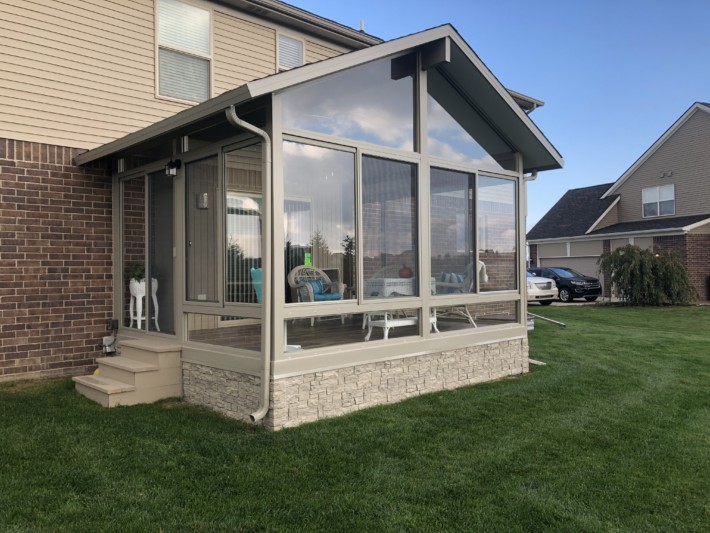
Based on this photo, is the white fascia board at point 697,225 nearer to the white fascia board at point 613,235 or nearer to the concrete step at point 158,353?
the white fascia board at point 613,235

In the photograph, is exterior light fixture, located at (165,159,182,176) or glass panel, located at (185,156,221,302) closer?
glass panel, located at (185,156,221,302)

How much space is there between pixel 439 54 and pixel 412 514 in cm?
483

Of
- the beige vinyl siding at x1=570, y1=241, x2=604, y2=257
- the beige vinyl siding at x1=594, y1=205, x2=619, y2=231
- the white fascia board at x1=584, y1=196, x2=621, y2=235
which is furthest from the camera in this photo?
the beige vinyl siding at x1=594, y1=205, x2=619, y2=231

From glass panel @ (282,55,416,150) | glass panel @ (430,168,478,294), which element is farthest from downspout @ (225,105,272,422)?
glass panel @ (430,168,478,294)

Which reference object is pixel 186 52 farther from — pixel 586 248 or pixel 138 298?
pixel 586 248

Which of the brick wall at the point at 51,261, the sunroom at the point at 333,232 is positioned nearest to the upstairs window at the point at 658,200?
the sunroom at the point at 333,232

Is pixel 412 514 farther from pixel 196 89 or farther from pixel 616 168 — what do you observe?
pixel 616 168

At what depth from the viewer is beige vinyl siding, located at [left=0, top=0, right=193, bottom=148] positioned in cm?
657

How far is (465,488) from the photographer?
374 centimetres

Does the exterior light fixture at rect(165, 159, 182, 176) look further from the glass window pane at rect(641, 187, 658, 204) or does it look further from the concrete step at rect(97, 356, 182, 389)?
the glass window pane at rect(641, 187, 658, 204)

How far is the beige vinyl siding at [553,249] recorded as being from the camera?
24766 millimetres

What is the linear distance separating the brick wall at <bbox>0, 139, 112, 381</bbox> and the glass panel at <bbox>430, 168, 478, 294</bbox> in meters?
4.17

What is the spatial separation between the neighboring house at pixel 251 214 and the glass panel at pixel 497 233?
0.03 metres

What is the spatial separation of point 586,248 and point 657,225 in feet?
9.70
